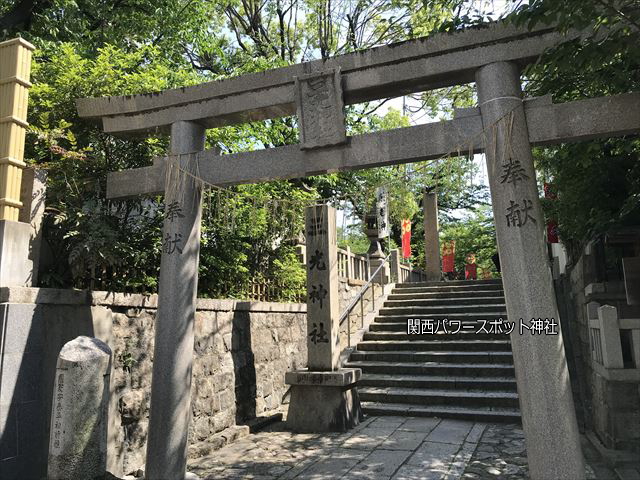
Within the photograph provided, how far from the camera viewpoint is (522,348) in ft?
14.2

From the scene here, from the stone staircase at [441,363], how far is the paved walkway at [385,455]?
67 centimetres

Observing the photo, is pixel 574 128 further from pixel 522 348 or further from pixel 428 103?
pixel 428 103

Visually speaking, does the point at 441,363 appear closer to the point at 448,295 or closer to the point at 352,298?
the point at 448,295

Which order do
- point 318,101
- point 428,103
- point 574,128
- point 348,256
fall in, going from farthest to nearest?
point 348,256 → point 428,103 → point 318,101 → point 574,128

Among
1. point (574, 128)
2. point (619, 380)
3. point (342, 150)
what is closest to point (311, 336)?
point (342, 150)

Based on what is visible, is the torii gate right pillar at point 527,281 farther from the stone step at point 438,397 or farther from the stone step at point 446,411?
the stone step at point 438,397

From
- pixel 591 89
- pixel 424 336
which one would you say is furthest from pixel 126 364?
pixel 424 336

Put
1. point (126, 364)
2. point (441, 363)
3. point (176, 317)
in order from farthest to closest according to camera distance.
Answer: point (441, 363) < point (126, 364) < point (176, 317)

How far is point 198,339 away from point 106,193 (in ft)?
7.89

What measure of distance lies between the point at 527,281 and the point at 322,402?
4.37 metres

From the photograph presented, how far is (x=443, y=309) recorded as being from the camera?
12.2 meters

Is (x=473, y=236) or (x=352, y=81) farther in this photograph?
(x=473, y=236)

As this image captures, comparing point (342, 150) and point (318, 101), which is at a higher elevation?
point (318, 101)

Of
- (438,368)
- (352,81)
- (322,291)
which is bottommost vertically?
(438,368)
